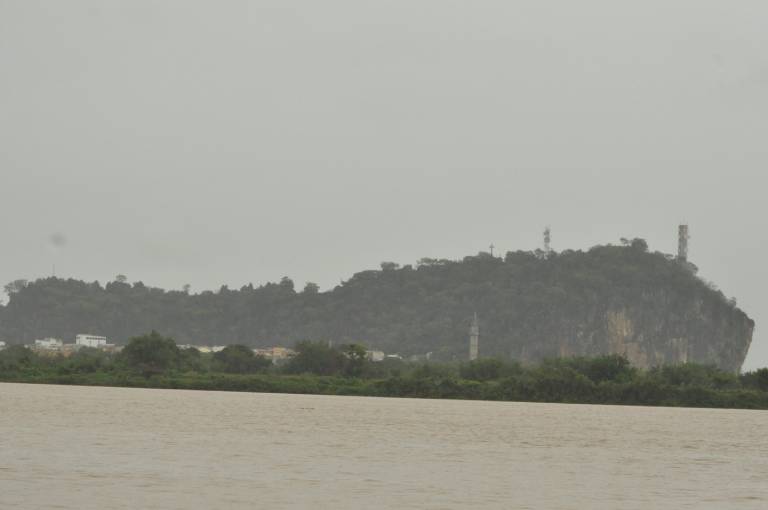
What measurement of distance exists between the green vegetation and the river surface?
25782 millimetres

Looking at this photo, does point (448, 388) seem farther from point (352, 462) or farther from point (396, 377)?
point (352, 462)

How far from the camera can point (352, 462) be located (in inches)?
1165

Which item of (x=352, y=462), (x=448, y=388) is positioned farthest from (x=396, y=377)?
(x=352, y=462)

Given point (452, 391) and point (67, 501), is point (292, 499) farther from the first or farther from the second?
point (452, 391)

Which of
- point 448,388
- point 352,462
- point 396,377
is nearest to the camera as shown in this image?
point 352,462

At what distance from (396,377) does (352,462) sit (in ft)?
181

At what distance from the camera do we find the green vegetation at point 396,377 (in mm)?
80125

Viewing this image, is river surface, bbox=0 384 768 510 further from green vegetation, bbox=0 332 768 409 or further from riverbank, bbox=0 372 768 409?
green vegetation, bbox=0 332 768 409

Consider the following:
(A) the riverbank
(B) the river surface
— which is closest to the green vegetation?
(A) the riverbank

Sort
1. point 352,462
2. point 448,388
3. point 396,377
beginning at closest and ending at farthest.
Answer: point 352,462 < point 448,388 < point 396,377

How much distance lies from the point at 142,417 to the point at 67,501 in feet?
89.7

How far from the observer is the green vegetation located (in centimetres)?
8012

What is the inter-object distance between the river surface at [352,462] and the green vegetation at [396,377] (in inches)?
1015

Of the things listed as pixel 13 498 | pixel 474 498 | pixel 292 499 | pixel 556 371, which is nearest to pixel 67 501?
pixel 13 498
